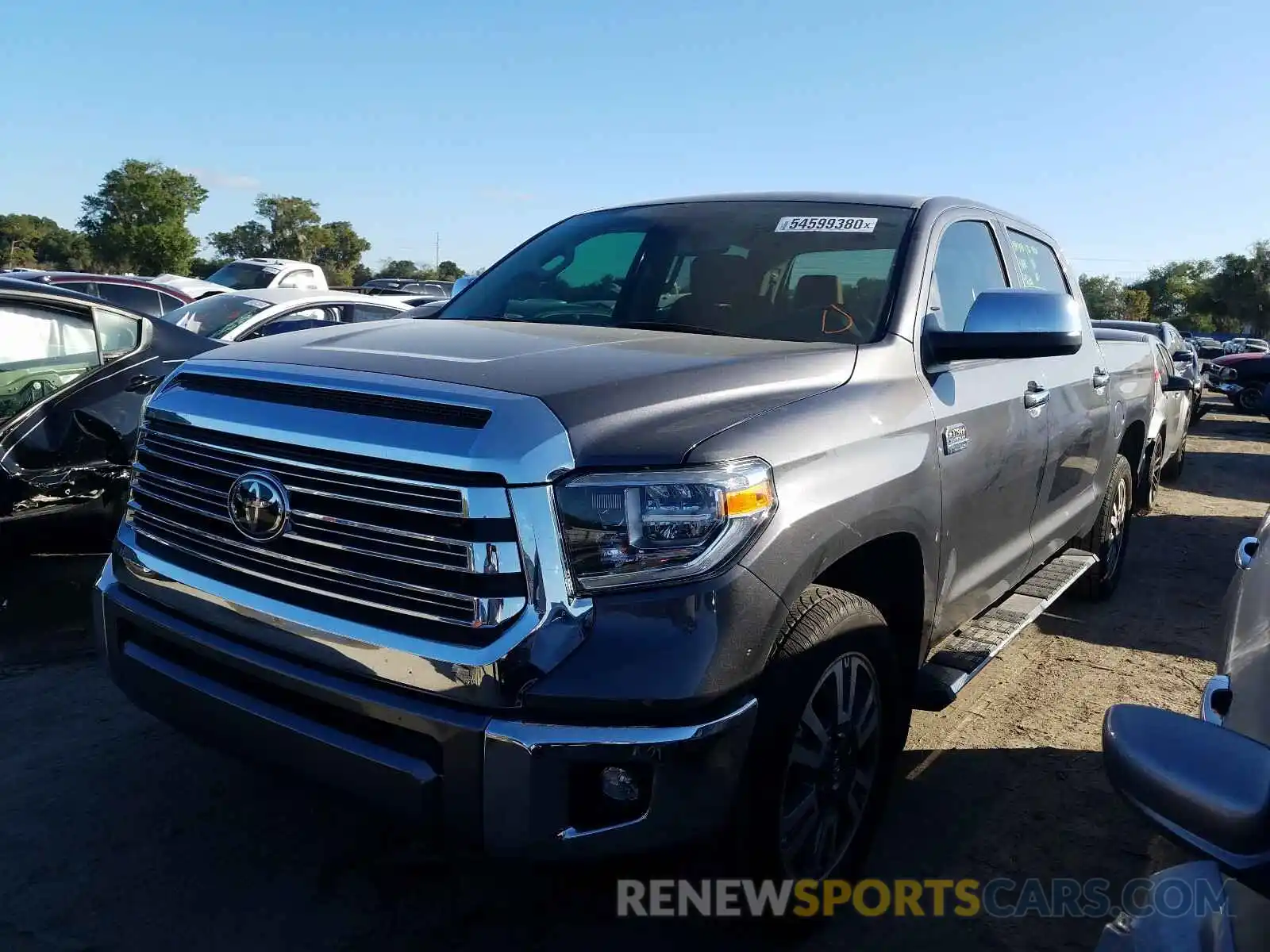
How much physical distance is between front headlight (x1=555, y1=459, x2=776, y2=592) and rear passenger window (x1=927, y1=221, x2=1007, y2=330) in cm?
144

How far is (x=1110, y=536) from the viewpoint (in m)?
5.54

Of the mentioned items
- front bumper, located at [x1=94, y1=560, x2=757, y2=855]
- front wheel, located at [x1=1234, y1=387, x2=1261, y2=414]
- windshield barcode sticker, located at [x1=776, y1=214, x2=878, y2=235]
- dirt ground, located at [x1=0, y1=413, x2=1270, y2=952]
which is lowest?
front wheel, located at [x1=1234, y1=387, x2=1261, y2=414]

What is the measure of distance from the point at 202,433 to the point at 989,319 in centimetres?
222

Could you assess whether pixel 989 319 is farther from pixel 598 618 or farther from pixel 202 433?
pixel 202 433

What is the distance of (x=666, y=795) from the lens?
2025 mm

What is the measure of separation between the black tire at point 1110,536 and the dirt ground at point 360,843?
3.04 ft

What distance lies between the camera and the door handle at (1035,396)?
363 centimetres

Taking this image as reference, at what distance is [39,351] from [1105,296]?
109 m

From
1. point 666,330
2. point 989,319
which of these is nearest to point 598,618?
point 666,330

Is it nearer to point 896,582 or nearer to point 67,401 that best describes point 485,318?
point 896,582

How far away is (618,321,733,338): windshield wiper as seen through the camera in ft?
10.3

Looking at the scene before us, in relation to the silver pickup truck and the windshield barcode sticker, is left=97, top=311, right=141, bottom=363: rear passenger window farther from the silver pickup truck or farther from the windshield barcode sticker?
the windshield barcode sticker

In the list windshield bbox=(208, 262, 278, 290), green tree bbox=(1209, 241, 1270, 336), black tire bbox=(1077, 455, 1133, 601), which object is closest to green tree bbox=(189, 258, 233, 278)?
windshield bbox=(208, 262, 278, 290)

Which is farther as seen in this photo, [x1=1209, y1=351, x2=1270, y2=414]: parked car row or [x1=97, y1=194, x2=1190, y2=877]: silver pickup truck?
[x1=1209, y1=351, x2=1270, y2=414]: parked car row
